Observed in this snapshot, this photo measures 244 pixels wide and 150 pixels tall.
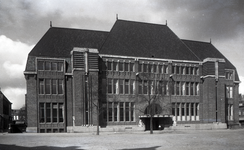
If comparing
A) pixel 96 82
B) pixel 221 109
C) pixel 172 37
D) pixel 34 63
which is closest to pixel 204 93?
pixel 221 109

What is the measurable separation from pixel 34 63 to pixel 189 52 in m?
24.7

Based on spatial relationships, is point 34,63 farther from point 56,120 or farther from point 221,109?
point 221,109

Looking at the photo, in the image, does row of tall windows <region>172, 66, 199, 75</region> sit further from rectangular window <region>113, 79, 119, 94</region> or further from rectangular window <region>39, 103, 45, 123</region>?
rectangular window <region>39, 103, 45, 123</region>

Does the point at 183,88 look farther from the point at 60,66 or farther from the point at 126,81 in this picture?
the point at 60,66

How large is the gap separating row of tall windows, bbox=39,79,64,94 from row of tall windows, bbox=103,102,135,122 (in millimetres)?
6742

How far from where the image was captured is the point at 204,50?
48.2m

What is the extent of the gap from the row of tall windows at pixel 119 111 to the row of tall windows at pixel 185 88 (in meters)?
7.59

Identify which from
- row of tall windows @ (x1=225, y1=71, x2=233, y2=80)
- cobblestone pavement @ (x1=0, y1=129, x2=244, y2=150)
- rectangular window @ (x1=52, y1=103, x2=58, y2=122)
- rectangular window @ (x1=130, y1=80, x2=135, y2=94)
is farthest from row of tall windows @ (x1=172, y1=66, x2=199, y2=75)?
cobblestone pavement @ (x1=0, y1=129, x2=244, y2=150)

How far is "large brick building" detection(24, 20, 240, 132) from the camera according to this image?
36.8 metres

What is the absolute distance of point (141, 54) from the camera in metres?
41.5

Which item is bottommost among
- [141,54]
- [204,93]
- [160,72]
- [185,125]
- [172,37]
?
[185,125]

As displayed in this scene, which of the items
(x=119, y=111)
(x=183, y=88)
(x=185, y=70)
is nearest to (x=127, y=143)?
(x=119, y=111)

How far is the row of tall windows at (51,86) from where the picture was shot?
121 feet

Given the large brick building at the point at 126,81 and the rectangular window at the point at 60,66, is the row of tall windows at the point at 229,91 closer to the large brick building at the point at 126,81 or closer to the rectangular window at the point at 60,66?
the large brick building at the point at 126,81
